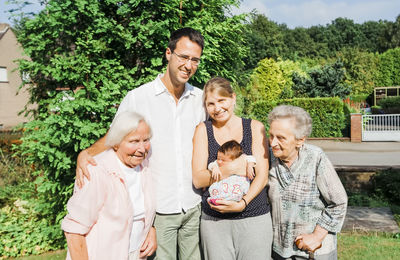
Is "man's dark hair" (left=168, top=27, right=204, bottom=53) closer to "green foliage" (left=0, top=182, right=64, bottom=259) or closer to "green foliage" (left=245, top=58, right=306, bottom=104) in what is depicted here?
"green foliage" (left=0, top=182, right=64, bottom=259)

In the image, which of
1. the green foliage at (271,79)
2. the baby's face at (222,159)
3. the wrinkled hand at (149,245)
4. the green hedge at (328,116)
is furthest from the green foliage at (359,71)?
the wrinkled hand at (149,245)

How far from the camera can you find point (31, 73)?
15.5 ft

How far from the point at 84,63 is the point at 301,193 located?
346 centimetres

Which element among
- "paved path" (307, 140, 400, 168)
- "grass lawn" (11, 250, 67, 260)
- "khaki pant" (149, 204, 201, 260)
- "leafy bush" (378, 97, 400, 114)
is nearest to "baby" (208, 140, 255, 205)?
"khaki pant" (149, 204, 201, 260)

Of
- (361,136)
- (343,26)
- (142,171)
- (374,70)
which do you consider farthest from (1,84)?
(343,26)

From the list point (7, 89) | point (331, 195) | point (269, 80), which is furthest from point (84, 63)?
point (7, 89)

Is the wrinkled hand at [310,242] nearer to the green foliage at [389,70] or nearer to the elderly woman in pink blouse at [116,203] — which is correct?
the elderly woman in pink blouse at [116,203]

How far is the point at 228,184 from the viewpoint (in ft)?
8.14

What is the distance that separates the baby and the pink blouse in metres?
0.67

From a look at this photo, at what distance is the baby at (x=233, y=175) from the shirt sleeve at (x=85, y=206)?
855mm

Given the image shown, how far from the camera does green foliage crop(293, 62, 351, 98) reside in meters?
21.9

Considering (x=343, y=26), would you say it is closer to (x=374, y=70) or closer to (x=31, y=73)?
(x=374, y=70)

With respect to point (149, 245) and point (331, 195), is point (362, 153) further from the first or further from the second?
point (149, 245)

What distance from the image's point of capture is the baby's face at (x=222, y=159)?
2.50m
